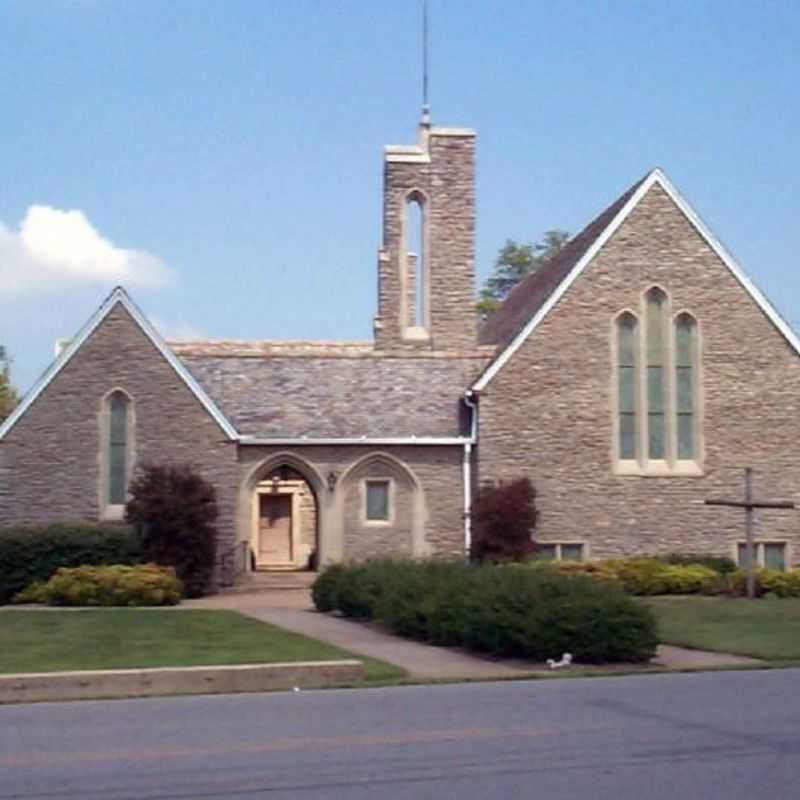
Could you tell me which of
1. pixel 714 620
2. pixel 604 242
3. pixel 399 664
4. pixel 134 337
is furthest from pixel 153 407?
pixel 399 664

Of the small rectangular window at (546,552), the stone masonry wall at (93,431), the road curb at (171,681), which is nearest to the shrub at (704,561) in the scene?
the small rectangular window at (546,552)

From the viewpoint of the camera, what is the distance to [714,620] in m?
26.2

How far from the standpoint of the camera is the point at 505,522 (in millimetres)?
35344

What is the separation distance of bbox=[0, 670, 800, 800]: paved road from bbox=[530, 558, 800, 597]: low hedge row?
16.0m

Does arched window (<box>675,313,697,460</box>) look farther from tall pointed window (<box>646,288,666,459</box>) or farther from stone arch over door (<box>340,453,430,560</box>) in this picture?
stone arch over door (<box>340,453,430,560</box>)

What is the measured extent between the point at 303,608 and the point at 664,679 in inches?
547

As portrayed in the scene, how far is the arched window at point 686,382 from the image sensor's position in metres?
37.1

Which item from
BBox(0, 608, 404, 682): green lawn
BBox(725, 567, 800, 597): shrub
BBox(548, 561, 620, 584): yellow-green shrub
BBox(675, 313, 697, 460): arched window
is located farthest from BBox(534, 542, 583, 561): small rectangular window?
BBox(0, 608, 404, 682): green lawn

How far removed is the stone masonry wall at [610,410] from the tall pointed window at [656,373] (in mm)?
411

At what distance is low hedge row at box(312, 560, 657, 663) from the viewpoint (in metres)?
19.5

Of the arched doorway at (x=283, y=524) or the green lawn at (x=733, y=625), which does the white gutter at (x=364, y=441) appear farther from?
the arched doorway at (x=283, y=524)

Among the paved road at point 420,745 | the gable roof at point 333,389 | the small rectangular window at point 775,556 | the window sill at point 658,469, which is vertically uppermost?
the gable roof at point 333,389

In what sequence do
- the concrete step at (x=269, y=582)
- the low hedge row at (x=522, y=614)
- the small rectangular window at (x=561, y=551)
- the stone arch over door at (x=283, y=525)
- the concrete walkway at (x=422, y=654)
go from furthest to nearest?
1. the stone arch over door at (x=283, y=525)
2. the small rectangular window at (x=561, y=551)
3. the concrete step at (x=269, y=582)
4. the low hedge row at (x=522, y=614)
5. the concrete walkway at (x=422, y=654)

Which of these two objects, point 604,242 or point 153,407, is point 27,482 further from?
point 604,242
